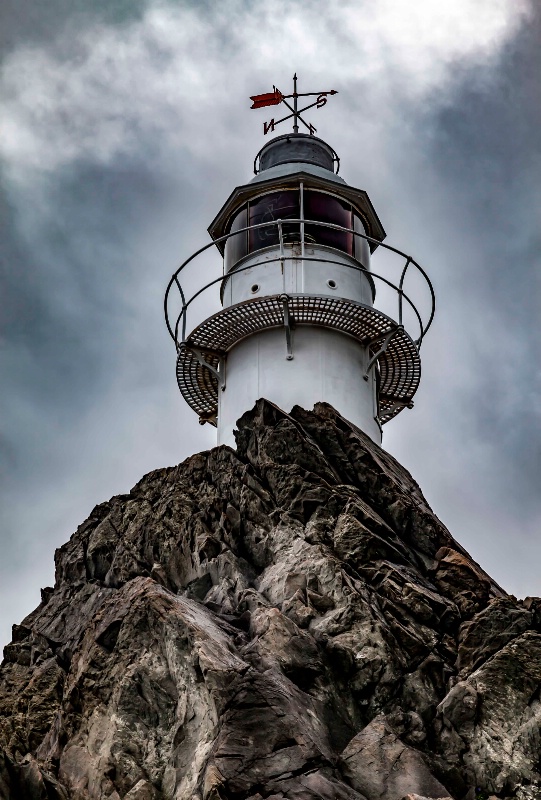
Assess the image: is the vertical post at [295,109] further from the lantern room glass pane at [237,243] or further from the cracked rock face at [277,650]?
the cracked rock face at [277,650]

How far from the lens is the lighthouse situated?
35469 millimetres

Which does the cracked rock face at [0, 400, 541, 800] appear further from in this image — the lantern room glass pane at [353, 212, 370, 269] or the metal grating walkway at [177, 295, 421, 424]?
the lantern room glass pane at [353, 212, 370, 269]

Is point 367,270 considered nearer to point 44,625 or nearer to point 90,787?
point 44,625

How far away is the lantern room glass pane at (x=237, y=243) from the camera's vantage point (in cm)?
3934

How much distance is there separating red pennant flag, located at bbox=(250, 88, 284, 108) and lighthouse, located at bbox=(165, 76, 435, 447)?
4079 mm

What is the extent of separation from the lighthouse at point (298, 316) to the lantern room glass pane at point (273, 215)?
4 cm

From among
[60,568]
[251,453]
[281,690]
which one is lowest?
[281,690]

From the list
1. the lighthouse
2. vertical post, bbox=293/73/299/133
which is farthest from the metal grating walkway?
vertical post, bbox=293/73/299/133

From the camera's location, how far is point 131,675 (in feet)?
79.5

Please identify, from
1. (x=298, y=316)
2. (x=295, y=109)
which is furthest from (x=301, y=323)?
(x=295, y=109)

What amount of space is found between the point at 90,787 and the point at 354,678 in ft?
20.3

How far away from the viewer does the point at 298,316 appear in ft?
118

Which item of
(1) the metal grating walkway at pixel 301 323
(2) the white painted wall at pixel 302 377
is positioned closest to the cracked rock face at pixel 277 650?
(2) the white painted wall at pixel 302 377

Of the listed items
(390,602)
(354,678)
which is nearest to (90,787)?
(354,678)
